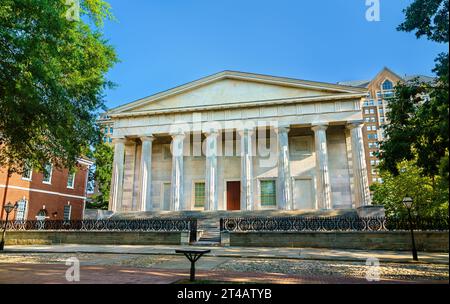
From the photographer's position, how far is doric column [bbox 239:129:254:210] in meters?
26.3

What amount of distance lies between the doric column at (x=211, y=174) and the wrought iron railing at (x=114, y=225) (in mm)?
7940

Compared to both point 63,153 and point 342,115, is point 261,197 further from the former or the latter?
point 63,153

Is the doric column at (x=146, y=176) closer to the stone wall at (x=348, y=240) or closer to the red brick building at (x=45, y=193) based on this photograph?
the red brick building at (x=45, y=193)

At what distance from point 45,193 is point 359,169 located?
31.6 m

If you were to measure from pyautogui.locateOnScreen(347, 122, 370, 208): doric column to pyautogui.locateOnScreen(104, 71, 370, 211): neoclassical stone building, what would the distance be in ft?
0.27

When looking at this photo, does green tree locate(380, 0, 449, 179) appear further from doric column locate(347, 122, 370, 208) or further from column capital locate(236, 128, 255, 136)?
column capital locate(236, 128, 255, 136)

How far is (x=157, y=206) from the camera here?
31766 millimetres

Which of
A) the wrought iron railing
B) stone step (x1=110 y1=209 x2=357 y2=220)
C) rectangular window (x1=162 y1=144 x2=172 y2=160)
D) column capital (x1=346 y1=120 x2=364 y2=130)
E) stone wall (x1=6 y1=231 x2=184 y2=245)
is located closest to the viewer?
stone wall (x1=6 y1=231 x2=184 y2=245)

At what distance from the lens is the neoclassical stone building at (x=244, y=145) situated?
26625 mm

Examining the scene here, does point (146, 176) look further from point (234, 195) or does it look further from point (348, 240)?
point (348, 240)

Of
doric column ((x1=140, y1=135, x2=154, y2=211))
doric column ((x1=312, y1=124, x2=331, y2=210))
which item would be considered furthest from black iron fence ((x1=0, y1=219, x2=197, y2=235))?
doric column ((x1=312, y1=124, x2=331, y2=210))

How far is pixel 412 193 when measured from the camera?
29.4 metres
